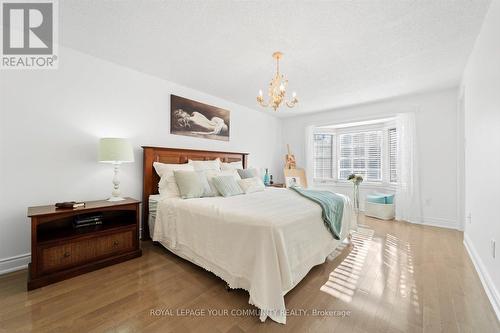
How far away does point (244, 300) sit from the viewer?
1.66 metres

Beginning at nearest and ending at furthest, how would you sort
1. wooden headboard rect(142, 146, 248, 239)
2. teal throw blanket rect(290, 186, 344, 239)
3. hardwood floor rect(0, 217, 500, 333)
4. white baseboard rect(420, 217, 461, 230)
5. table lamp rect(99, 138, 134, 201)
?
hardwood floor rect(0, 217, 500, 333) → teal throw blanket rect(290, 186, 344, 239) → table lamp rect(99, 138, 134, 201) → wooden headboard rect(142, 146, 248, 239) → white baseboard rect(420, 217, 461, 230)

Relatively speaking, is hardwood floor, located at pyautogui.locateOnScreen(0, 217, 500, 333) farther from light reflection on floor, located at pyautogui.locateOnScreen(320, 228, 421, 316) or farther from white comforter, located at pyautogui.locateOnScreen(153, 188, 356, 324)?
white comforter, located at pyautogui.locateOnScreen(153, 188, 356, 324)

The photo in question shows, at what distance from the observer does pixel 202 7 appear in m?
1.78

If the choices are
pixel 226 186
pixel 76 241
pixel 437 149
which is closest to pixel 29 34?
pixel 76 241

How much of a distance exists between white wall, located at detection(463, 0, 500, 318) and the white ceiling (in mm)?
274

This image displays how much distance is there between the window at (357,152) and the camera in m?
4.62

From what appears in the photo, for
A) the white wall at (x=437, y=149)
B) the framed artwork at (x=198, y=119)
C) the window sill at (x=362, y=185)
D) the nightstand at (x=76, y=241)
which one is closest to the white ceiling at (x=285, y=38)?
the framed artwork at (x=198, y=119)

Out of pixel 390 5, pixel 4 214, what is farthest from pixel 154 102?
pixel 390 5

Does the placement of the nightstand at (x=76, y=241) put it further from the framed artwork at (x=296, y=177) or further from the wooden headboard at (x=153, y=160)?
the framed artwork at (x=296, y=177)

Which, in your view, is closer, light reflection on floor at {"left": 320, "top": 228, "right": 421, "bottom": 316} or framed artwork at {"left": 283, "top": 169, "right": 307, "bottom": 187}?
light reflection on floor at {"left": 320, "top": 228, "right": 421, "bottom": 316}

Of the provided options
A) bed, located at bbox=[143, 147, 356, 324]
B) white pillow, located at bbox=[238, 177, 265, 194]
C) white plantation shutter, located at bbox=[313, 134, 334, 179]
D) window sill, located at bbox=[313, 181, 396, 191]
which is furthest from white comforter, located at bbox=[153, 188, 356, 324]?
white plantation shutter, located at bbox=[313, 134, 334, 179]

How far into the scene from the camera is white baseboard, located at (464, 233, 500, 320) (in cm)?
153

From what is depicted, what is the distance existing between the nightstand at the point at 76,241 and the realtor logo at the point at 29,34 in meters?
1.60

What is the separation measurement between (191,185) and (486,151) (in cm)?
302
